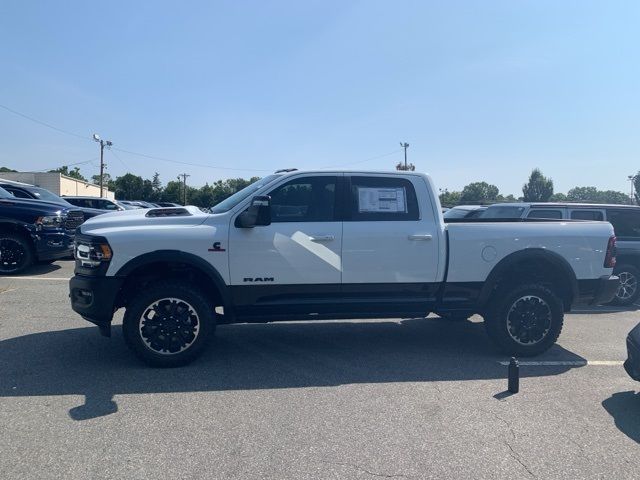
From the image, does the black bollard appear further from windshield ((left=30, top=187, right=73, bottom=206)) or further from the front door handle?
windshield ((left=30, top=187, right=73, bottom=206))

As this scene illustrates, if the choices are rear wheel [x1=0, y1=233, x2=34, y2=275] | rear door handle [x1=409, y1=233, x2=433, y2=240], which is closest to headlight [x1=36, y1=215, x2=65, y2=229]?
rear wheel [x1=0, y1=233, x2=34, y2=275]

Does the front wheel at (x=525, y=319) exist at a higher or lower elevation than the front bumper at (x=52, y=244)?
lower

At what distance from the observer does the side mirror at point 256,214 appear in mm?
5191

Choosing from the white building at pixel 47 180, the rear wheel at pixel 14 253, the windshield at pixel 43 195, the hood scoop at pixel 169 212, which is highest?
the white building at pixel 47 180

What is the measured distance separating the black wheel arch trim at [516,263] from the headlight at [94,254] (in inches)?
161

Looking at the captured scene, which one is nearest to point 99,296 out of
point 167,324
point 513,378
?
point 167,324

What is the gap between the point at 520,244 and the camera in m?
5.84

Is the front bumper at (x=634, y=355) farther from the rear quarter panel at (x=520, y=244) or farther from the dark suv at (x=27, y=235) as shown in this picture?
the dark suv at (x=27, y=235)

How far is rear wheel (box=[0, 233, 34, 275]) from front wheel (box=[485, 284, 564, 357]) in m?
9.19

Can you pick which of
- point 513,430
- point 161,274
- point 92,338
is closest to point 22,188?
point 92,338

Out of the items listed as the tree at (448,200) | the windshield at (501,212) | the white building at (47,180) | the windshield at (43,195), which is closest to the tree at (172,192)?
the white building at (47,180)

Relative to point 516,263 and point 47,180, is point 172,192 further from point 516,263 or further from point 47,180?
point 516,263

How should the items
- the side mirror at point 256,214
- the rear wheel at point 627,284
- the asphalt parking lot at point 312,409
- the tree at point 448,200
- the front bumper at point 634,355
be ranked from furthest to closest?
the tree at point 448,200
the rear wheel at point 627,284
the side mirror at point 256,214
the front bumper at point 634,355
the asphalt parking lot at point 312,409

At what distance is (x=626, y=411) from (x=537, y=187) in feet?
132
